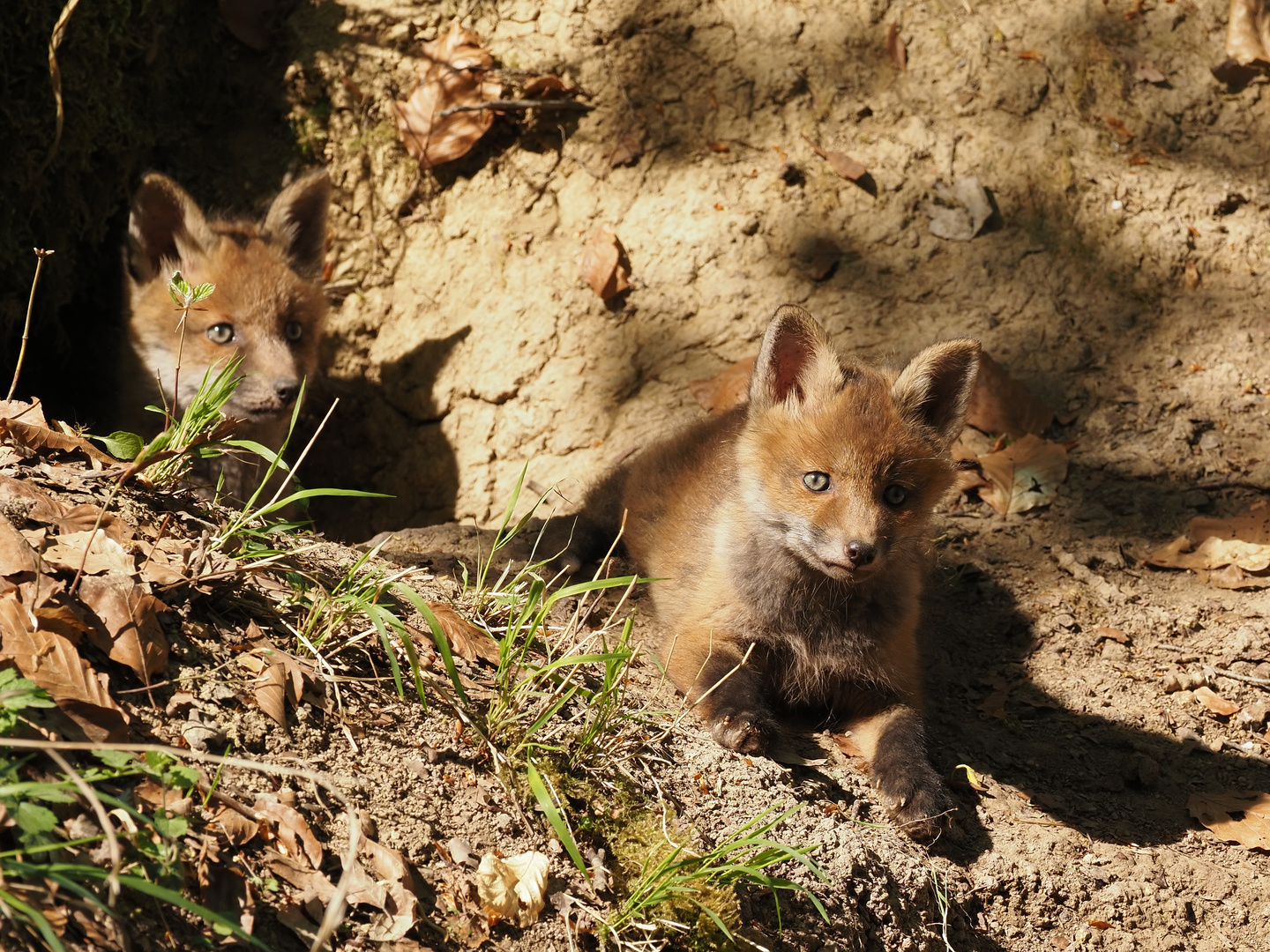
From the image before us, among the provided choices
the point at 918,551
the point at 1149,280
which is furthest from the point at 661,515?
the point at 1149,280

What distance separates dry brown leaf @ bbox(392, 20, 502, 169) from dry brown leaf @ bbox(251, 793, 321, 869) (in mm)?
4356

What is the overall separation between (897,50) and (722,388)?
2.07 m

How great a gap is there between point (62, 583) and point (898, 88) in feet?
15.2

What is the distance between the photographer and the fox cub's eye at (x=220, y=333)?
16.3 feet

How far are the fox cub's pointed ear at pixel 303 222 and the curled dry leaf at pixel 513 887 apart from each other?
4.05 meters

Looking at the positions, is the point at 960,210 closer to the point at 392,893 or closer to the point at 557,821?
the point at 557,821

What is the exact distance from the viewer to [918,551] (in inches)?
148

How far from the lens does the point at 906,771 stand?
3109mm

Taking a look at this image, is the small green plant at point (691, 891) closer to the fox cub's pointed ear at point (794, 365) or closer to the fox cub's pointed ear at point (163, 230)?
the fox cub's pointed ear at point (794, 365)

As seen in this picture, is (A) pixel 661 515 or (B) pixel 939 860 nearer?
(B) pixel 939 860

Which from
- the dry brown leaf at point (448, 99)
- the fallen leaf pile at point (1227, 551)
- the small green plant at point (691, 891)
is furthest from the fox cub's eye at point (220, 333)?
the fallen leaf pile at point (1227, 551)

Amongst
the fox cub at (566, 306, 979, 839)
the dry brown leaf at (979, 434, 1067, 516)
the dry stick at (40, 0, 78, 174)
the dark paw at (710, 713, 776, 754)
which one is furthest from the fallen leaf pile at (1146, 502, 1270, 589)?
the dry stick at (40, 0, 78, 174)

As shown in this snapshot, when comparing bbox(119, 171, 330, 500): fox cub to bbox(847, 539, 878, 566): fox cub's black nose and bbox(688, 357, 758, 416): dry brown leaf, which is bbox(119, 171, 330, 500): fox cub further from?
bbox(847, 539, 878, 566): fox cub's black nose

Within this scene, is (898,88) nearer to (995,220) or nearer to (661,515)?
(995,220)
